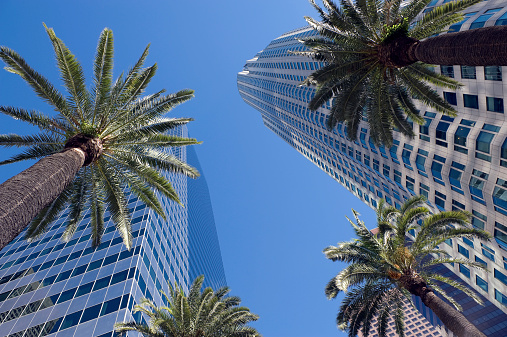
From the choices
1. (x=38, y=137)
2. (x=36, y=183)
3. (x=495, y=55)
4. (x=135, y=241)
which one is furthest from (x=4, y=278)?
(x=495, y=55)

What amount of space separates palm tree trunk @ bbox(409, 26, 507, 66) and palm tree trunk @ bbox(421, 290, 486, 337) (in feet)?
33.1

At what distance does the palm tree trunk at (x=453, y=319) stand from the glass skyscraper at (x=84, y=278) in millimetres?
21613

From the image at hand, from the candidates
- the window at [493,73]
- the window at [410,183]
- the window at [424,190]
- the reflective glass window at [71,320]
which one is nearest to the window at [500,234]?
the window at [424,190]

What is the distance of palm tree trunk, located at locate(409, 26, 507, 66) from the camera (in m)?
9.15

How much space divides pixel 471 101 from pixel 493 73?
3.02 meters

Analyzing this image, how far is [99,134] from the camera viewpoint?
12.1 metres

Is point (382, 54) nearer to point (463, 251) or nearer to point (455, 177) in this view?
point (455, 177)

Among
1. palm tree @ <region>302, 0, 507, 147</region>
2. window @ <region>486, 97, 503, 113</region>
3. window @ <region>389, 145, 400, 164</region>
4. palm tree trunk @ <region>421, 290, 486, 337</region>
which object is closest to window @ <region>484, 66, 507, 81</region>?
window @ <region>486, 97, 503, 113</region>

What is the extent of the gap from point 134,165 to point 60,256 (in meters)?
29.8

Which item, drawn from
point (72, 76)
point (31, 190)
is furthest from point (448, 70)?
point (31, 190)

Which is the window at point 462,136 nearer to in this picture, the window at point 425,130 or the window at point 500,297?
the window at point 425,130

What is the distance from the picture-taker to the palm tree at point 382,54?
1199 cm

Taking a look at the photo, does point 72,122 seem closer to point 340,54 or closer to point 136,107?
point 136,107

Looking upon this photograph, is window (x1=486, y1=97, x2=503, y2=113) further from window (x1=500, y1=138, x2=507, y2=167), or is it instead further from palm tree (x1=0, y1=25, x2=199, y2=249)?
palm tree (x1=0, y1=25, x2=199, y2=249)
